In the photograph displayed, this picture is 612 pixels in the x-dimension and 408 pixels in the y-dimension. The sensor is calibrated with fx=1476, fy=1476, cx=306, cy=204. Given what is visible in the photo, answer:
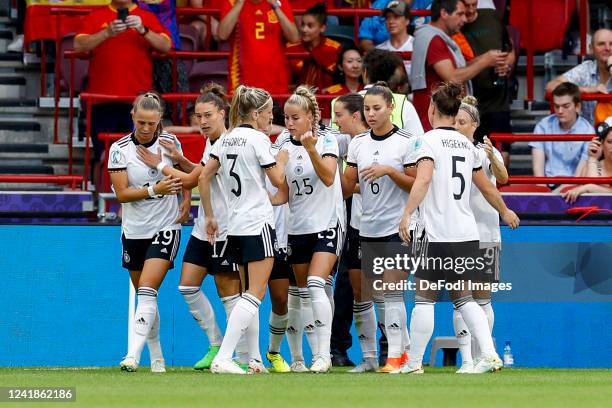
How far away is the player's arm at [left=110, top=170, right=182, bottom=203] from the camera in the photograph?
36.0 feet

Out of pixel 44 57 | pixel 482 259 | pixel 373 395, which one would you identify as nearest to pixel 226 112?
pixel 482 259

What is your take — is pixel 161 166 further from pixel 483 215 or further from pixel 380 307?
pixel 483 215

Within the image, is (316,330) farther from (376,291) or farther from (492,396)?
(492,396)

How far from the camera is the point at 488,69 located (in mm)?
14602

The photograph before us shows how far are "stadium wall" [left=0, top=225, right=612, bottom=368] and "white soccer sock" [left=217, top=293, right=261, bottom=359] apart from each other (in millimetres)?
2537

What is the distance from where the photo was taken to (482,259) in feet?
35.9

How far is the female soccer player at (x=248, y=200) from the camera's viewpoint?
410 inches

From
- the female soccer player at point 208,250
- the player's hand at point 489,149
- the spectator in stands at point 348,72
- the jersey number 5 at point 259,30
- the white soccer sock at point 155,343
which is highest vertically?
the jersey number 5 at point 259,30

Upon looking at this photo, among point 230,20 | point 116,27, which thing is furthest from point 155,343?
point 230,20

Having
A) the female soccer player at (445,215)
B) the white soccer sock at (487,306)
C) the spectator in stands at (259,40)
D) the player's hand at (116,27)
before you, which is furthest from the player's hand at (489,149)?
the player's hand at (116,27)

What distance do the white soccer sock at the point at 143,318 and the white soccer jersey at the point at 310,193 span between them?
1161 millimetres

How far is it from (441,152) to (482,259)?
96cm

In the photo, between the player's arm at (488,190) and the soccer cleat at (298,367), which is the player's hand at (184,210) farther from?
the player's arm at (488,190)

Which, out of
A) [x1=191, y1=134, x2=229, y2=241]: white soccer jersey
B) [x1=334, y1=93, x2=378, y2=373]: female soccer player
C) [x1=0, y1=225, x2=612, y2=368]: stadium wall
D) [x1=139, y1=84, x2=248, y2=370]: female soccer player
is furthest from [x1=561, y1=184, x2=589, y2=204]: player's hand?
[x1=191, y1=134, x2=229, y2=241]: white soccer jersey
